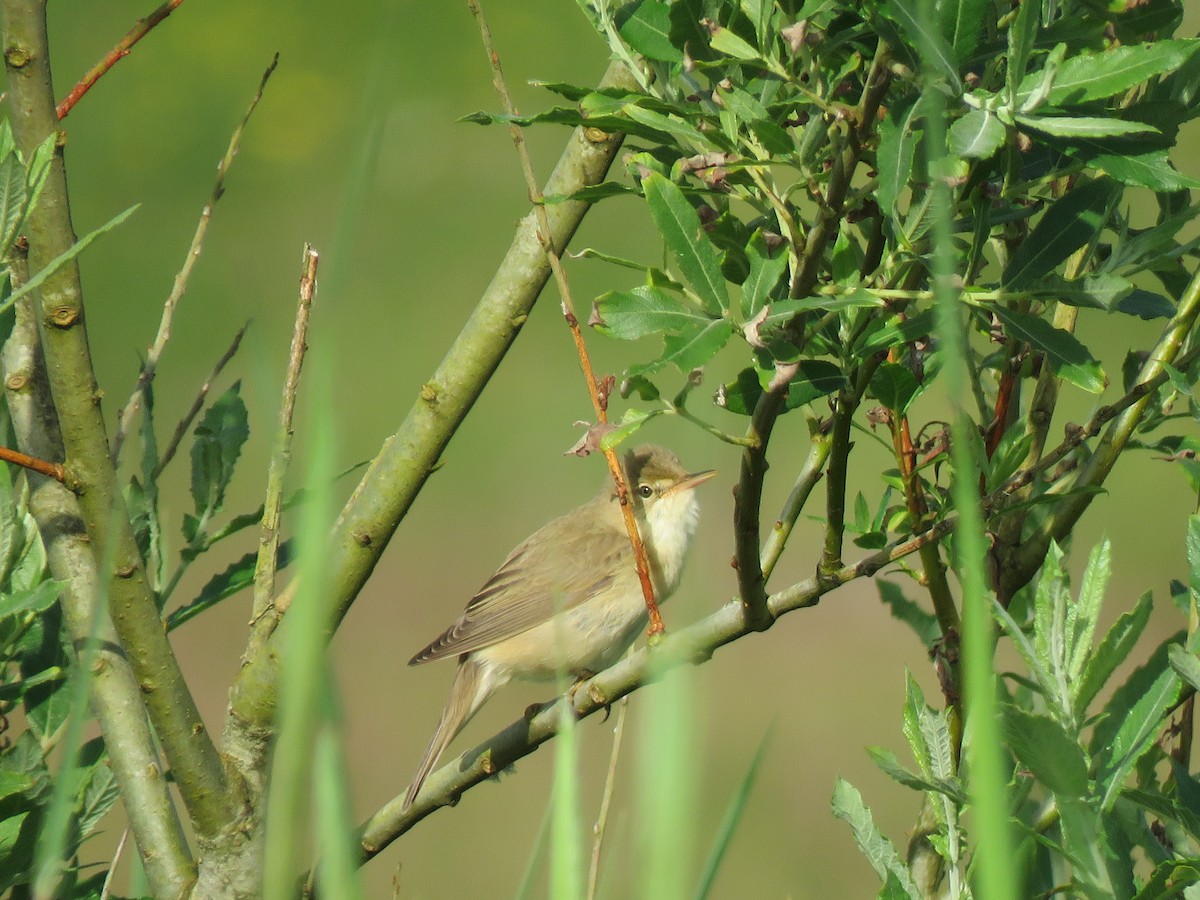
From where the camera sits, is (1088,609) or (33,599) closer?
(1088,609)

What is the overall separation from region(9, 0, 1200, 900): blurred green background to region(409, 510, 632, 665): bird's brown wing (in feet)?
1.07

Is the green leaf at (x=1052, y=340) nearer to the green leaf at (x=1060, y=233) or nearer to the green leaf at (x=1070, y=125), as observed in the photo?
the green leaf at (x=1060, y=233)

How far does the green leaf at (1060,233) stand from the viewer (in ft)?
4.62

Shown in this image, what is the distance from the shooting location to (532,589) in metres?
3.81

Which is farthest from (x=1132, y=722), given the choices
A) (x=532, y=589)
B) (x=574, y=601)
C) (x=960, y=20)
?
(x=532, y=589)

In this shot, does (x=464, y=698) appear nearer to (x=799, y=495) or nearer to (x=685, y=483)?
(x=685, y=483)

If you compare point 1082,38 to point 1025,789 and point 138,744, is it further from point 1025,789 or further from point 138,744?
point 138,744

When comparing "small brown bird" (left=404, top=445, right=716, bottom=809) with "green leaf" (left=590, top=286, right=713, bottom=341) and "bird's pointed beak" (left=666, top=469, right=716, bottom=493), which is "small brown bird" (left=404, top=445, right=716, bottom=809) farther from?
"green leaf" (left=590, top=286, right=713, bottom=341)

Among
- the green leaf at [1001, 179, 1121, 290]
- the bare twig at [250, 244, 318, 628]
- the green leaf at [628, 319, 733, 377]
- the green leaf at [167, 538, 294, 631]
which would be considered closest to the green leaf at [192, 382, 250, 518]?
the green leaf at [167, 538, 294, 631]

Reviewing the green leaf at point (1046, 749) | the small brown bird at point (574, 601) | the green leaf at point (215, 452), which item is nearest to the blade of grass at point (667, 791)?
the green leaf at point (1046, 749)

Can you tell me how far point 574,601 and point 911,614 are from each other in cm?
168

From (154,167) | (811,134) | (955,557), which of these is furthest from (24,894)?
(154,167)

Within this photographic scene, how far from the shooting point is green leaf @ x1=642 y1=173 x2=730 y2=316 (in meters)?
1.40

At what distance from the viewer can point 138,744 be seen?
1.84 metres
